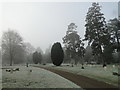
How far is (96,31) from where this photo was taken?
174 feet

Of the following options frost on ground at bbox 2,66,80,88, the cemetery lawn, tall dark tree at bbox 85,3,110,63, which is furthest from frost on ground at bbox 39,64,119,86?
tall dark tree at bbox 85,3,110,63

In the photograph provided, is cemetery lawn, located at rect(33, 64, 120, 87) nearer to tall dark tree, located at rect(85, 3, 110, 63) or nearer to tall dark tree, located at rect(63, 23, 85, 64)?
tall dark tree, located at rect(85, 3, 110, 63)

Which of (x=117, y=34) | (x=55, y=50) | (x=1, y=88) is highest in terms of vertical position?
(x=117, y=34)

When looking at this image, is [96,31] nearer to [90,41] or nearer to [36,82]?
[90,41]

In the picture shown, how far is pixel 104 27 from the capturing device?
5403 centimetres

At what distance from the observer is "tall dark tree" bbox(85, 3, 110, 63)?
52188mm

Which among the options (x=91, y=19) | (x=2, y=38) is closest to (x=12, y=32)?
(x=2, y=38)

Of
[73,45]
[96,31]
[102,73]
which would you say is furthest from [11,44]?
[102,73]

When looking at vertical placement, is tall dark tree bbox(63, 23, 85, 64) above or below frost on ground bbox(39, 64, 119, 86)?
above

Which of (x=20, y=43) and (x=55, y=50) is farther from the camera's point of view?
(x=20, y=43)

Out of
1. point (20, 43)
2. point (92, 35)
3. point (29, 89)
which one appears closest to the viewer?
point (29, 89)

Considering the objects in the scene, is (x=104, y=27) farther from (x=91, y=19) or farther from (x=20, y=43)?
(x=20, y=43)

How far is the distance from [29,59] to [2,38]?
137 feet

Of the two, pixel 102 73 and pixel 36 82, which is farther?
pixel 102 73
